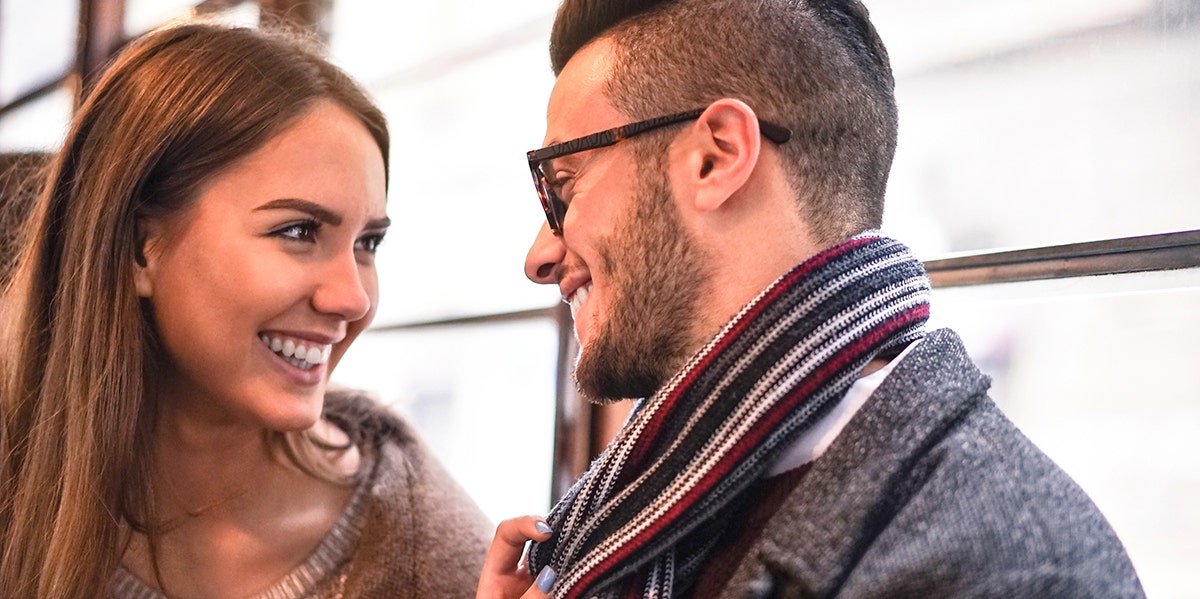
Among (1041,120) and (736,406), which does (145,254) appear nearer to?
(736,406)

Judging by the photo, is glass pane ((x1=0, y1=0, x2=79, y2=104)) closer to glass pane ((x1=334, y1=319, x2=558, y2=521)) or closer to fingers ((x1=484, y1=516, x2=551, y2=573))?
glass pane ((x1=334, y1=319, x2=558, y2=521))

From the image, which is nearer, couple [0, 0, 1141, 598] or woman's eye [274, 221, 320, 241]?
couple [0, 0, 1141, 598]

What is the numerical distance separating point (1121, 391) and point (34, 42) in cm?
330

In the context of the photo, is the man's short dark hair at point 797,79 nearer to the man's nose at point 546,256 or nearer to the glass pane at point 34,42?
the man's nose at point 546,256

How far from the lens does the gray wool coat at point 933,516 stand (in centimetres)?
86

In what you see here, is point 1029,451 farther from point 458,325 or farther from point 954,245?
point 458,325

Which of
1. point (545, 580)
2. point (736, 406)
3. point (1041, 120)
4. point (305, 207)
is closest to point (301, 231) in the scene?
point (305, 207)

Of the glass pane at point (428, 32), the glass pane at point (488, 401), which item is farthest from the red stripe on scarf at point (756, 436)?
the glass pane at point (428, 32)

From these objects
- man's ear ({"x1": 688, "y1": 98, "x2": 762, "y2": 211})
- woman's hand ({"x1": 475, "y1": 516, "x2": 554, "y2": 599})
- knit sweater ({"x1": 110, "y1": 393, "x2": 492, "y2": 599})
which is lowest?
knit sweater ({"x1": 110, "y1": 393, "x2": 492, "y2": 599})

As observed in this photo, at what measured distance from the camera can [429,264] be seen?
2.30 m

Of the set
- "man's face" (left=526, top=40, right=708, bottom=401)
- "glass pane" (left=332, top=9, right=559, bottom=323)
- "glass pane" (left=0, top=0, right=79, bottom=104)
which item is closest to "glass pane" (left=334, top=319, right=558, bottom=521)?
"glass pane" (left=332, top=9, right=559, bottom=323)

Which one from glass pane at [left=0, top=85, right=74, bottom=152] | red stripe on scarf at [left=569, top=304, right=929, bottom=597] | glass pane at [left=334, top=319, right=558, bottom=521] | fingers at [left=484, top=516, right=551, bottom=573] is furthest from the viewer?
glass pane at [left=0, top=85, right=74, bottom=152]

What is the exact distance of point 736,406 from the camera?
1037mm

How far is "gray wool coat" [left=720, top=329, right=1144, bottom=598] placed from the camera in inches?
34.0
